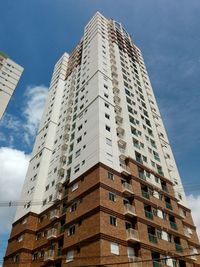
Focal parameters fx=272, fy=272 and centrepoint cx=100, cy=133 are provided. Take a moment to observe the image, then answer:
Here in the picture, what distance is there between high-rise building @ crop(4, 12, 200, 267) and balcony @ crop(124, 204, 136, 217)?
139 millimetres

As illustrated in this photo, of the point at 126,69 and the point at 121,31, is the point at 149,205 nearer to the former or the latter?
the point at 126,69

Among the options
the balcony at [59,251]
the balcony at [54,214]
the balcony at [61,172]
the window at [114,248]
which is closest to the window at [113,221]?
the window at [114,248]

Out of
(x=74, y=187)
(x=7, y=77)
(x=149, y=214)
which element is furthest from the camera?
(x=7, y=77)

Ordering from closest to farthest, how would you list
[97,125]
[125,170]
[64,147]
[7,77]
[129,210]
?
[129,210]
[125,170]
[97,125]
[64,147]
[7,77]

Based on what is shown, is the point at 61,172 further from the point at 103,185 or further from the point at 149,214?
the point at 149,214

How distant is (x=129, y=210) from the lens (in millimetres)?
31391

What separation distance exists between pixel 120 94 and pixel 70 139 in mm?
12423

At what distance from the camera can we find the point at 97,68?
5125 centimetres

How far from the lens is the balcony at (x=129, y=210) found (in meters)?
30.9

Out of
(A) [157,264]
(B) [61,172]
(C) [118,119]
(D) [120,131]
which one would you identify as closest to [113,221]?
(A) [157,264]

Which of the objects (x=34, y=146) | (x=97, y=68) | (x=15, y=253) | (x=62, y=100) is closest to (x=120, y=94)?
(x=97, y=68)

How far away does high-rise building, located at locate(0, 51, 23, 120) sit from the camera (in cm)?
8844

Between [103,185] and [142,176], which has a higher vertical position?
[142,176]

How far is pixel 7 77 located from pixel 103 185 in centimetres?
7691
